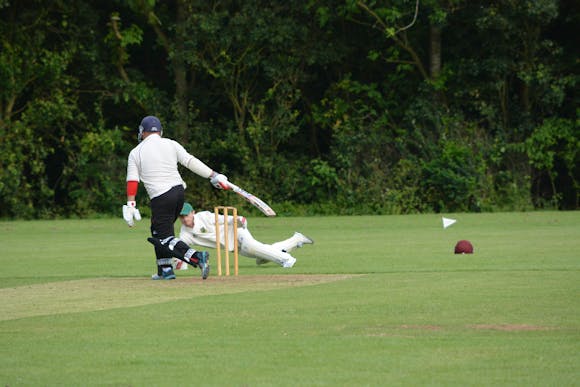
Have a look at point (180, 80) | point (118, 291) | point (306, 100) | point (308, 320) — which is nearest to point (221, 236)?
point (118, 291)

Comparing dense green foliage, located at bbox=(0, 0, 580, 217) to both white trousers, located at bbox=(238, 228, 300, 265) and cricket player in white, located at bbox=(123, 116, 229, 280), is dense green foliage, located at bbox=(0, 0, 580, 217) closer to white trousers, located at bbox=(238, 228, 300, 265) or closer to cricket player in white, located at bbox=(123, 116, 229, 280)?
white trousers, located at bbox=(238, 228, 300, 265)

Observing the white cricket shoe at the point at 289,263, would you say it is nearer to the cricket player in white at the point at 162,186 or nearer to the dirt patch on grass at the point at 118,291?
the dirt patch on grass at the point at 118,291

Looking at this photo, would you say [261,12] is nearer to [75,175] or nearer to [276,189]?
[276,189]

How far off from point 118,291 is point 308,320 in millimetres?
3556

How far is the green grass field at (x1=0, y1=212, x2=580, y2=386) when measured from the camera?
706 centimetres

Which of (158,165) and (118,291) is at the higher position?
(158,165)

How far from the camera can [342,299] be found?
35.8 ft

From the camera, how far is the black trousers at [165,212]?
44.1ft

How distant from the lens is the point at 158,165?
13.6 m

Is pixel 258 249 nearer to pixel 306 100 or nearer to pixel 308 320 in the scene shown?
pixel 308 320

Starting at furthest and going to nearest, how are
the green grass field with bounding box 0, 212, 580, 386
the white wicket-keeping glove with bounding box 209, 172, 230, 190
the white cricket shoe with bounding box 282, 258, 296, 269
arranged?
1. the white cricket shoe with bounding box 282, 258, 296, 269
2. the white wicket-keeping glove with bounding box 209, 172, 230, 190
3. the green grass field with bounding box 0, 212, 580, 386

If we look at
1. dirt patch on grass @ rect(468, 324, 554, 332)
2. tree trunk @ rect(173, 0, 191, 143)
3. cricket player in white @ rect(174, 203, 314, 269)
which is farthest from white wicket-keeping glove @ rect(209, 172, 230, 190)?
tree trunk @ rect(173, 0, 191, 143)

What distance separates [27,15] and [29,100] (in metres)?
2.74

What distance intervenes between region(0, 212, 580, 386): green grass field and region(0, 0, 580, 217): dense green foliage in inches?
638
